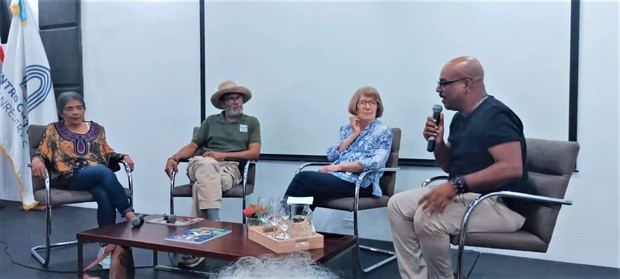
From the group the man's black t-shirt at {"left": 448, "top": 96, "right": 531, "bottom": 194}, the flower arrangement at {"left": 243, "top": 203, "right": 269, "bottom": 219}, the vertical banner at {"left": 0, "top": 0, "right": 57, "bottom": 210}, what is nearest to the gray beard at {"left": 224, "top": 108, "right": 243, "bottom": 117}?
the flower arrangement at {"left": 243, "top": 203, "right": 269, "bottom": 219}

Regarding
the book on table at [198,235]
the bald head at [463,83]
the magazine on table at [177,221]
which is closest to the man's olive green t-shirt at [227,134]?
the magazine on table at [177,221]

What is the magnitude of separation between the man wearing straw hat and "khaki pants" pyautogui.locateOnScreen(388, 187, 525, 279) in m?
1.24

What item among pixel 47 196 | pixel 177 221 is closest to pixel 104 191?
pixel 47 196

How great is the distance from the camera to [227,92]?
11.4ft

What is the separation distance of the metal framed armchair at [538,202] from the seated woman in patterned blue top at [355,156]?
0.84m

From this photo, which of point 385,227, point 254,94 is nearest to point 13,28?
point 254,94

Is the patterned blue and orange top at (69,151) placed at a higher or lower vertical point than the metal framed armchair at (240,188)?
higher

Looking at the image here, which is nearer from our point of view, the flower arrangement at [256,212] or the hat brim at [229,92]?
the flower arrangement at [256,212]

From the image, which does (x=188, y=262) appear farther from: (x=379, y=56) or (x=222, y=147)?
(x=379, y=56)

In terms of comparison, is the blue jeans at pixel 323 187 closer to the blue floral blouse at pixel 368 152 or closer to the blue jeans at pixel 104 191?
the blue floral blouse at pixel 368 152

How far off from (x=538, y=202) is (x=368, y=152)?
111 centimetres

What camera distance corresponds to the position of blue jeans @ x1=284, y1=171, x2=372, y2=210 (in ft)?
9.51

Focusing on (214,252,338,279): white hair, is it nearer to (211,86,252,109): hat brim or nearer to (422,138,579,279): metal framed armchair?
(422,138,579,279): metal framed armchair

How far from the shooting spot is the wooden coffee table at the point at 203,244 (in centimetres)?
191
